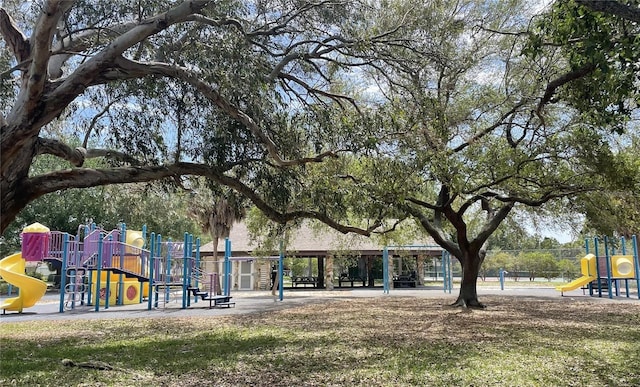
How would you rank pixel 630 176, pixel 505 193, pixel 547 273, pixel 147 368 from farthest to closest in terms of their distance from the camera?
1. pixel 547 273
2. pixel 505 193
3. pixel 630 176
4. pixel 147 368

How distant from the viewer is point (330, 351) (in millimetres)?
8812

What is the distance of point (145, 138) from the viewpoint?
10.1 meters

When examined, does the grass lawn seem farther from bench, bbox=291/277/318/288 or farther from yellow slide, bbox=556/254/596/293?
bench, bbox=291/277/318/288

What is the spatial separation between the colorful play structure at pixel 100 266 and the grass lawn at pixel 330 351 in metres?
3.37

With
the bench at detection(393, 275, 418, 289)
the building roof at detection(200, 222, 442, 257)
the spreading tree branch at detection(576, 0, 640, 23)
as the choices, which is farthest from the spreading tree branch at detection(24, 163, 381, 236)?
the bench at detection(393, 275, 418, 289)

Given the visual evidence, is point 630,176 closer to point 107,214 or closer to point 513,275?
point 107,214

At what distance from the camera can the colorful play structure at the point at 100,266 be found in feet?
56.4

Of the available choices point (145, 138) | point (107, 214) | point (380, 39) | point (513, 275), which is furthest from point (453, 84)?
point (513, 275)

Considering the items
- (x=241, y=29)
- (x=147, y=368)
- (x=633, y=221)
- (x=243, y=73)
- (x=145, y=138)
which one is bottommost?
(x=147, y=368)

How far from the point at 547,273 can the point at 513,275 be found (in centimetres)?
545

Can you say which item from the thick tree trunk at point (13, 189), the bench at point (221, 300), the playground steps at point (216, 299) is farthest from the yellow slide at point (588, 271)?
the thick tree trunk at point (13, 189)

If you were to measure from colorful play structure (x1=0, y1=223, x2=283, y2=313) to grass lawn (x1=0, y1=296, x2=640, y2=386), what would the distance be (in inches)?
133

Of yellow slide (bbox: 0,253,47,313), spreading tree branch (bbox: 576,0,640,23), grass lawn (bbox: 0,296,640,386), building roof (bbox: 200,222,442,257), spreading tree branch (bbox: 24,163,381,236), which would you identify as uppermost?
spreading tree branch (bbox: 576,0,640,23)

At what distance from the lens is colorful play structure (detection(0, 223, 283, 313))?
56.4 ft
